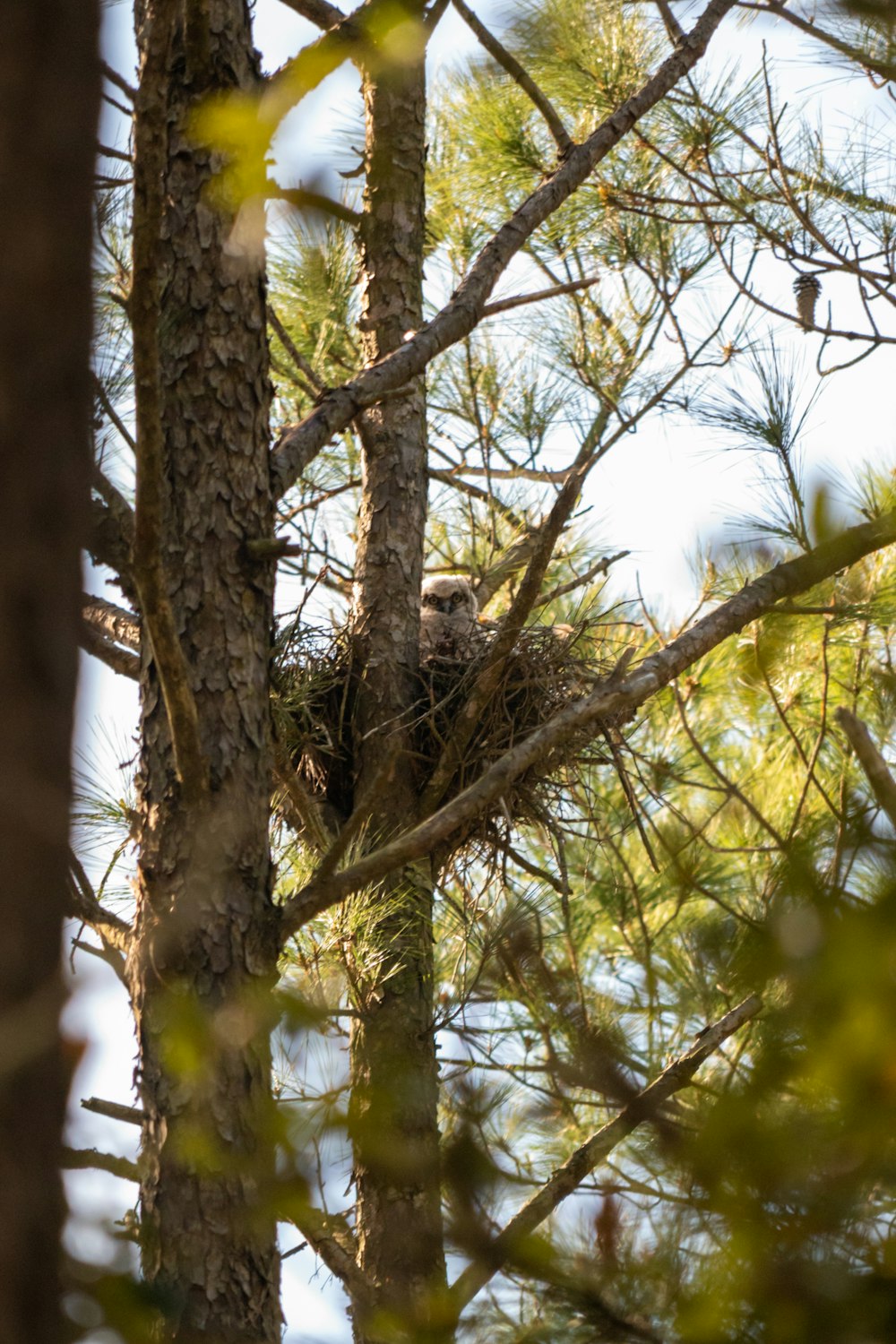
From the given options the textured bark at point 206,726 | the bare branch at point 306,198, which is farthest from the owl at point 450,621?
the bare branch at point 306,198

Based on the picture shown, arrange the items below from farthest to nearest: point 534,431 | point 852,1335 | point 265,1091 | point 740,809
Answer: point 740,809
point 534,431
point 265,1091
point 852,1335

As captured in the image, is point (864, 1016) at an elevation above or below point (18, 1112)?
above

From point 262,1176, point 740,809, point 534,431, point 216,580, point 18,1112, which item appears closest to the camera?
point 18,1112

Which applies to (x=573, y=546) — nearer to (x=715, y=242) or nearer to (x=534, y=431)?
(x=534, y=431)

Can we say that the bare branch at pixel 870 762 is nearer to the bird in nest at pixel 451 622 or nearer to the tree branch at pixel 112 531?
the tree branch at pixel 112 531

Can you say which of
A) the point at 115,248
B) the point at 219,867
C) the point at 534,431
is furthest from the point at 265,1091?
the point at 534,431

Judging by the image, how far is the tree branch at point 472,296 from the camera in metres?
2.26

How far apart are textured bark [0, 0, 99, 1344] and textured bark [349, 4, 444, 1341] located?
1712 mm

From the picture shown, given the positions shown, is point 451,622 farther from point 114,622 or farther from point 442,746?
point 114,622

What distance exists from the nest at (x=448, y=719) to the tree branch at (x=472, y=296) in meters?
0.84

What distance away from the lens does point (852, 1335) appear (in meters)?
0.90

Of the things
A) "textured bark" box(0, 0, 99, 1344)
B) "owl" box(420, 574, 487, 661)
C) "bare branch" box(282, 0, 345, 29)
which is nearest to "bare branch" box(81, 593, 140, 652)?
"owl" box(420, 574, 487, 661)

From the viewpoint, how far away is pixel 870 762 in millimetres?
966

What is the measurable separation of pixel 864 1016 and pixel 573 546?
431cm
